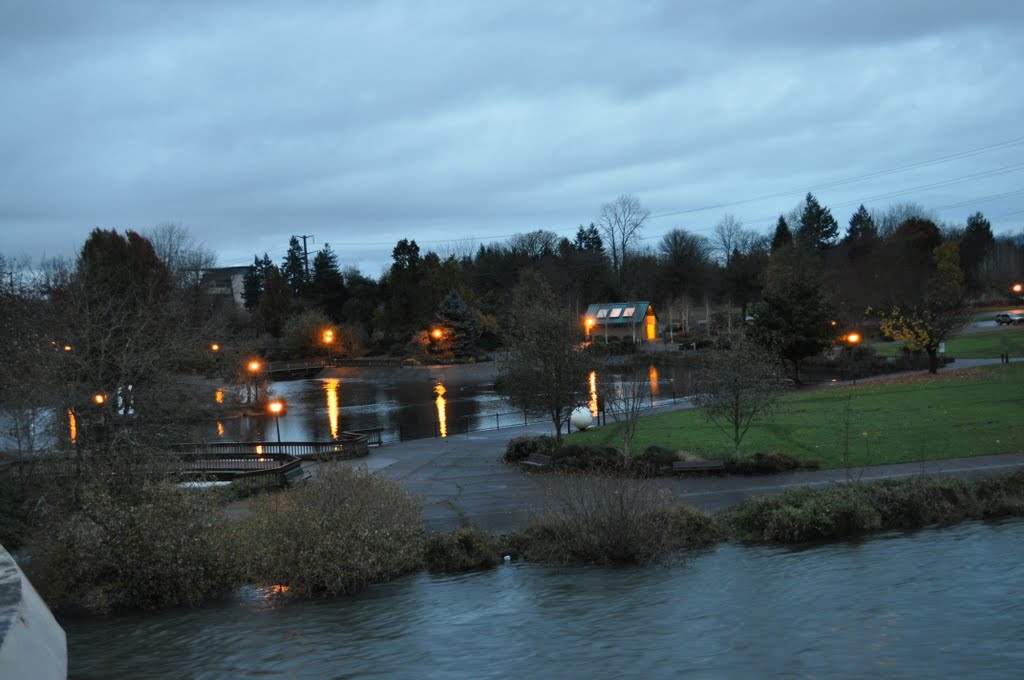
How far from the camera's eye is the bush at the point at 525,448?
83.4ft

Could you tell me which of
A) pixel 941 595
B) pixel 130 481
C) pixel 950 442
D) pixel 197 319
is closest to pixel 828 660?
pixel 941 595

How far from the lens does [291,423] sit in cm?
4625

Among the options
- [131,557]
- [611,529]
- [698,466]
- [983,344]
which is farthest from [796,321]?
[131,557]

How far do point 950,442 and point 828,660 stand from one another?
48.5 ft

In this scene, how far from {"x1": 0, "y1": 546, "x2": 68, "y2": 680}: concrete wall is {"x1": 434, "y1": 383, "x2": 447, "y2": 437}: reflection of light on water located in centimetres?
3200

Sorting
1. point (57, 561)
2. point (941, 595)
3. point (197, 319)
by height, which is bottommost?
point (941, 595)

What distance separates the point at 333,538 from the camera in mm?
14227

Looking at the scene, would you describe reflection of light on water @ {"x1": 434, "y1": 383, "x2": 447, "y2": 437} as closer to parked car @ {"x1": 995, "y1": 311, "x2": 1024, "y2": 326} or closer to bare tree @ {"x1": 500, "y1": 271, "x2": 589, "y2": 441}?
bare tree @ {"x1": 500, "y1": 271, "x2": 589, "y2": 441}

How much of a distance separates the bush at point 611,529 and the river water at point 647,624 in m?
0.47

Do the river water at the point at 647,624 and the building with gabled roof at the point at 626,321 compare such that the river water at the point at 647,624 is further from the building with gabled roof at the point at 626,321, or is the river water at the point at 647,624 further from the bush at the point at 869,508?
the building with gabled roof at the point at 626,321

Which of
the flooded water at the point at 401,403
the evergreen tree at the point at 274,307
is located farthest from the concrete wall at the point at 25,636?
the evergreen tree at the point at 274,307

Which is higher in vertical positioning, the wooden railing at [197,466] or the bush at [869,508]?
the wooden railing at [197,466]

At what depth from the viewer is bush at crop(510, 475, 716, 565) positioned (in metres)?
15.0

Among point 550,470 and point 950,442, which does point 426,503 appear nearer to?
point 550,470
